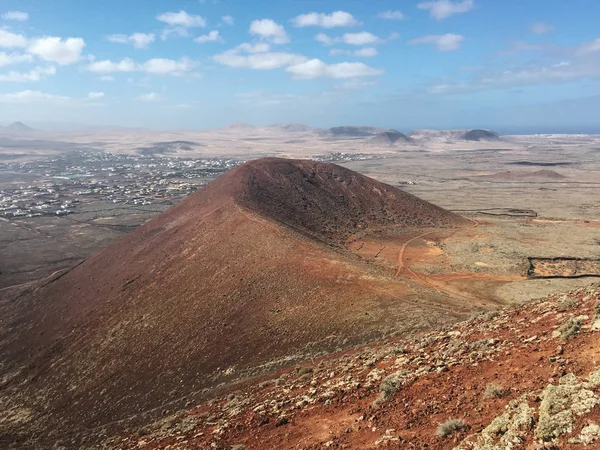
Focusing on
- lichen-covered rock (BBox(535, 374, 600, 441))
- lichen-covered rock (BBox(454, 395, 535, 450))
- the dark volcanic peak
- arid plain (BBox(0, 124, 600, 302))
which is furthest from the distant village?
lichen-covered rock (BBox(535, 374, 600, 441))

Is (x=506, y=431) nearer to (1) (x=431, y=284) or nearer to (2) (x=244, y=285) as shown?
(2) (x=244, y=285)

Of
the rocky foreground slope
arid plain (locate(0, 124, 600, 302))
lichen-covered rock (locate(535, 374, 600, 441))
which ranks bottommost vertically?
arid plain (locate(0, 124, 600, 302))

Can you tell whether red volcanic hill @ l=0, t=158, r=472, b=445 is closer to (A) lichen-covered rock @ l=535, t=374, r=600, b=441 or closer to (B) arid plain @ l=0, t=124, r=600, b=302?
(B) arid plain @ l=0, t=124, r=600, b=302

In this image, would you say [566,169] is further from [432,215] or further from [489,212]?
[432,215]

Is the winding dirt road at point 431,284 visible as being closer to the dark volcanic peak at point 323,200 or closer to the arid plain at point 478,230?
the arid plain at point 478,230

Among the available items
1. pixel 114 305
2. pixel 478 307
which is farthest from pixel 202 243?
pixel 478 307
